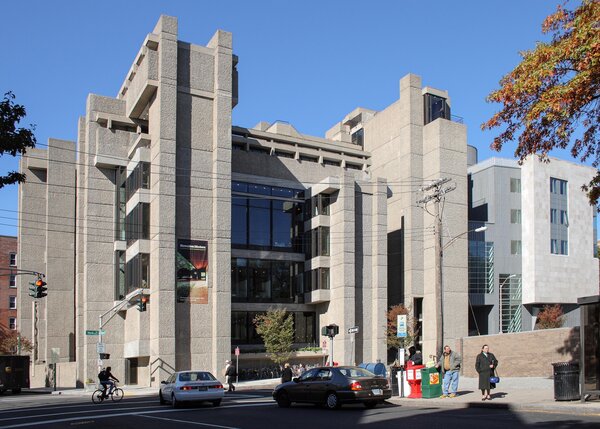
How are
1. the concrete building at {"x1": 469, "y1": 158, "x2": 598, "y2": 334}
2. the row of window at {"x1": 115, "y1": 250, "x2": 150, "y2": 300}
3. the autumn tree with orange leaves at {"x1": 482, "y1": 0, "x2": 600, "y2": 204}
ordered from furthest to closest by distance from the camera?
1. the concrete building at {"x1": 469, "y1": 158, "x2": 598, "y2": 334}
2. the row of window at {"x1": 115, "y1": 250, "x2": 150, "y2": 300}
3. the autumn tree with orange leaves at {"x1": 482, "y1": 0, "x2": 600, "y2": 204}

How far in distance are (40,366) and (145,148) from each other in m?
28.3

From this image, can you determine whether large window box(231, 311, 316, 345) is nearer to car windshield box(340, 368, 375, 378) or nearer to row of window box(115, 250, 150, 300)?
row of window box(115, 250, 150, 300)

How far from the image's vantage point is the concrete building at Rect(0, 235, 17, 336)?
86.9 m

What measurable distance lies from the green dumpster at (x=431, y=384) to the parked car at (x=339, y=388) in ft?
7.98

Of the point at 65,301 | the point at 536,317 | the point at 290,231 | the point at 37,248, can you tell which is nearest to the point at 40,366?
the point at 65,301

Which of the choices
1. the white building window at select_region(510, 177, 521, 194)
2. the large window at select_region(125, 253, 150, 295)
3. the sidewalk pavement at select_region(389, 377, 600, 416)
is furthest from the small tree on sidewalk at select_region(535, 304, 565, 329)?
the sidewalk pavement at select_region(389, 377, 600, 416)

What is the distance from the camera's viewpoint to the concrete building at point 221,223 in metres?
50.5

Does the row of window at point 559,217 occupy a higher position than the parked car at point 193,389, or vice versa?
the row of window at point 559,217

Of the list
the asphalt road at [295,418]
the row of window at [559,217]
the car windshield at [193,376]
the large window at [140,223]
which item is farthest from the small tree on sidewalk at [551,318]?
the asphalt road at [295,418]

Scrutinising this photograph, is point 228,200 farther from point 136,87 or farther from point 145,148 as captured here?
point 136,87

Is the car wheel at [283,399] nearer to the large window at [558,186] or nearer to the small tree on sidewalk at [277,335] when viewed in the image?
the small tree on sidewalk at [277,335]

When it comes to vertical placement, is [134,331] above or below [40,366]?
above

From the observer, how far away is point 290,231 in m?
61.3

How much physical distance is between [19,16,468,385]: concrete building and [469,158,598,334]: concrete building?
9.95 metres
